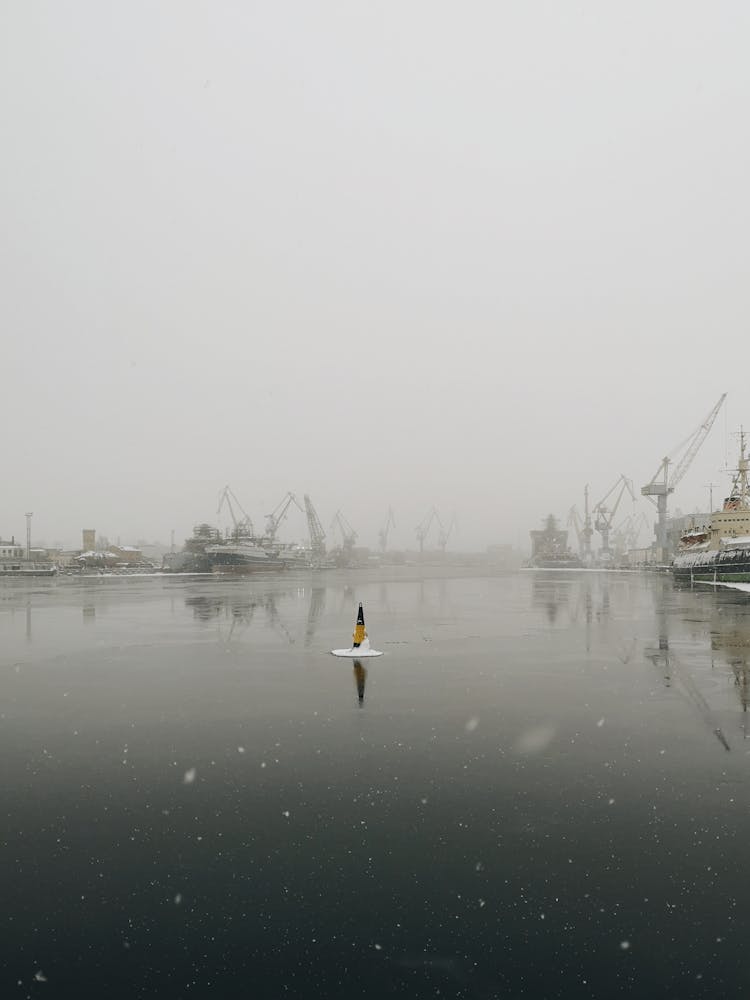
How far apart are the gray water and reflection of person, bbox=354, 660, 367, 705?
172mm

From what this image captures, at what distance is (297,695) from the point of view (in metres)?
10.2

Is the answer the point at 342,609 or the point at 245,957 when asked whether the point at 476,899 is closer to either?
the point at 245,957

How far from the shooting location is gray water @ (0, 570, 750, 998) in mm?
3598

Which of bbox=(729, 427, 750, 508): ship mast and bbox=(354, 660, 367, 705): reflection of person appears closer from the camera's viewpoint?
bbox=(354, 660, 367, 705): reflection of person

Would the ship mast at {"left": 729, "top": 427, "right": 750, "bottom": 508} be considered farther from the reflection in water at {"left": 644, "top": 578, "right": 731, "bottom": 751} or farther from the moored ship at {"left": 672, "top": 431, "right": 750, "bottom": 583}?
the reflection in water at {"left": 644, "top": 578, "right": 731, "bottom": 751}

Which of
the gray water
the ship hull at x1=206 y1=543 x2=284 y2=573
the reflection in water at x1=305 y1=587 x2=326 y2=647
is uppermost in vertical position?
the gray water

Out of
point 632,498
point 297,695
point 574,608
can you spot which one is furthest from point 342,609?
point 632,498

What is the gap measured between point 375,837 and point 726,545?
60794 millimetres

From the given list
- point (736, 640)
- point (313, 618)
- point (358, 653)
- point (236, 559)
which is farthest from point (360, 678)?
point (236, 559)

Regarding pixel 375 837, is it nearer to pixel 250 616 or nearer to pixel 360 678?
pixel 360 678

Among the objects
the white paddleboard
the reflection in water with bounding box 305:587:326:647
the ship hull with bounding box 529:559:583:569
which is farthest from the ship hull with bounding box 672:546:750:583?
the ship hull with bounding box 529:559:583:569

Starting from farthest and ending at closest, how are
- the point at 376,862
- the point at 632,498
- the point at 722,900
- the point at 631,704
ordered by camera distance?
the point at 632,498 → the point at 631,704 → the point at 376,862 → the point at 722,900

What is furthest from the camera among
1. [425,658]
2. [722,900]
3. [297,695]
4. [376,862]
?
[425,658]

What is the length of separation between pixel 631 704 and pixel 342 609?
20.6 meters
